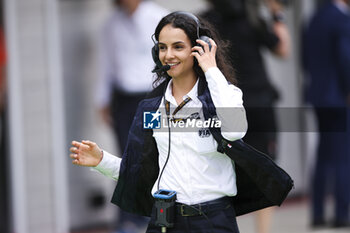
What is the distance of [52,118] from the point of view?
21.8 feet

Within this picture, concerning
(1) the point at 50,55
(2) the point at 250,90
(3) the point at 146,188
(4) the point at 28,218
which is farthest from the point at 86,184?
(3) the point at 146,188

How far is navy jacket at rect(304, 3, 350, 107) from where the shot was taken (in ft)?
22.0

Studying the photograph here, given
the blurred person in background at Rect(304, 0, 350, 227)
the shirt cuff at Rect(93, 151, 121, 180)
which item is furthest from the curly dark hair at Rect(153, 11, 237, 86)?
the blurred person in background at Rect(304, 0, 350, 227)

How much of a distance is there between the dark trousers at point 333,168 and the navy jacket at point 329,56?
0.17 metres

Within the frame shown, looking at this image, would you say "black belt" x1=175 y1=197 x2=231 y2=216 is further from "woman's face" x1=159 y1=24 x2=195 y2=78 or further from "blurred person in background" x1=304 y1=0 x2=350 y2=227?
"blurred person in background" x1=304 y1=0 x2=350 y2=227

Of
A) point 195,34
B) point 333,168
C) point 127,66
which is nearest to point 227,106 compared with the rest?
point 195,34

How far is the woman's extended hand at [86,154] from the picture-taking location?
121 inches

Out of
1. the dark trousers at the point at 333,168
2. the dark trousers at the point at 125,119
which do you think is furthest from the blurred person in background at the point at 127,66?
the dark trousers at the point at 333,168

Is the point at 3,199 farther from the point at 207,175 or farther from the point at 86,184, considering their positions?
the point at 207,175

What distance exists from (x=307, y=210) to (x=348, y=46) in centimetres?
206

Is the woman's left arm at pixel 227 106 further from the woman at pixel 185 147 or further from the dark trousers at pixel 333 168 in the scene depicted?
the dark trousers at pixel 333 168

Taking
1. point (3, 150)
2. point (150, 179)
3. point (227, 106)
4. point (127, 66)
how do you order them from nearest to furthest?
1. point (227, 106)
2. point (150, 179)
3. point (127, 66)
4. point (3, 150)

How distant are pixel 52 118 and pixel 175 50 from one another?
375 centimetres

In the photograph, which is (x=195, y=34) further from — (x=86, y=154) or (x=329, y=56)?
(x=329, y=56)
